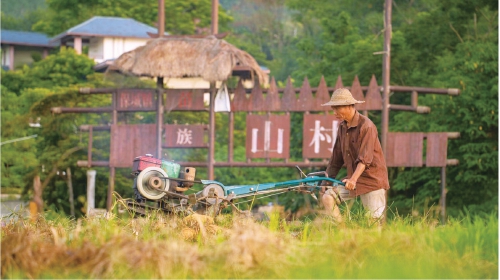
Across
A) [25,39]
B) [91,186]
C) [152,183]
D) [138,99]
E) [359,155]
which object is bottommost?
[91,186]

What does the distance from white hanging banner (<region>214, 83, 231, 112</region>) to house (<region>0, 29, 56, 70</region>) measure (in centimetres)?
3745

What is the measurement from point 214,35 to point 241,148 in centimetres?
1541

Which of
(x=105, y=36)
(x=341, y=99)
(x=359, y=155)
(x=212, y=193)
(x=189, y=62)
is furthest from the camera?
(x=105, y=36)

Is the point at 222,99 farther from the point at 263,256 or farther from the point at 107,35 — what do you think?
the point at 107,35

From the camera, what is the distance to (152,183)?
9656 mm

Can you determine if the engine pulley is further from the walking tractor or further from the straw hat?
the straw hat

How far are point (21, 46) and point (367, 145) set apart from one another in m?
48.9

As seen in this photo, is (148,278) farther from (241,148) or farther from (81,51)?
(81,51)

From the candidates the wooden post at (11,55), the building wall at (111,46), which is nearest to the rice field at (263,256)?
the building wall at (111,46)

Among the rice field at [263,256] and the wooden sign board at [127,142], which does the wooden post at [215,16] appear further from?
the rice field at [263,256]

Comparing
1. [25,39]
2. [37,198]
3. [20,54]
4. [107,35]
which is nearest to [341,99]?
[37,198]

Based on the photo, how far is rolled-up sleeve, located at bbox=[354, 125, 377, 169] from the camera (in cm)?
921

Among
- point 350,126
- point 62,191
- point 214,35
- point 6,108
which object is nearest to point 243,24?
point 6,108

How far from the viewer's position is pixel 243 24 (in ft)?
241
